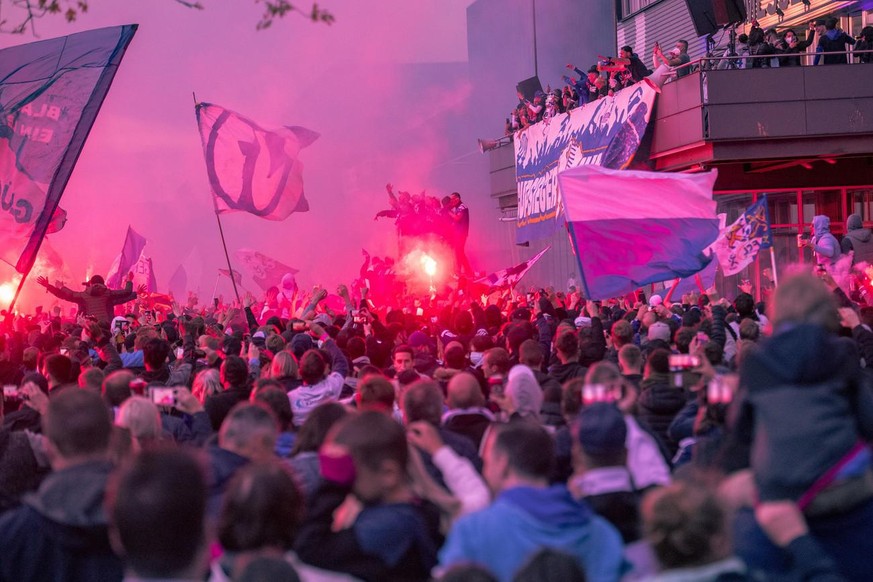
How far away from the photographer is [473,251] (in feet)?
143

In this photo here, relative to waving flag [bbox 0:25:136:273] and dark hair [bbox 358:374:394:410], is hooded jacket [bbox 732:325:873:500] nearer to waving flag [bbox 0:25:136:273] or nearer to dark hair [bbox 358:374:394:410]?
dark hair [bbox 358:374:394:410]

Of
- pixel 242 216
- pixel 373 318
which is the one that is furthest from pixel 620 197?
pixel 242 216

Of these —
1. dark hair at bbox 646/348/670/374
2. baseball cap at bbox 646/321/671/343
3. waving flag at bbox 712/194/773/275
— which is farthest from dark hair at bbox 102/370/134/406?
waving flag at bbox 712/194/773/275

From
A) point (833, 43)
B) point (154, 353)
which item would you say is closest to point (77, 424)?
point (154, 353)

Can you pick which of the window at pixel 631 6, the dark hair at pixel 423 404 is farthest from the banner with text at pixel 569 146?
the dark hair at pixel 423 404

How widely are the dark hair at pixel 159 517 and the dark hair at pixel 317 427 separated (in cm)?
199

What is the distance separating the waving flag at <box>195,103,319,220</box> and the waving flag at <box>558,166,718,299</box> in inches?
299

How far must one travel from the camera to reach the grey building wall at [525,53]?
36312 mm

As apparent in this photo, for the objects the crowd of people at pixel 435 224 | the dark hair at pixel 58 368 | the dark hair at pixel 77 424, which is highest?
the crowd of people at pixel 435 224

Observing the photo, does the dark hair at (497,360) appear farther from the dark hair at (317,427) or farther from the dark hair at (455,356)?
the dark hair at (317,427)

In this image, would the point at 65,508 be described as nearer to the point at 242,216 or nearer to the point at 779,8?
the point at 779,8

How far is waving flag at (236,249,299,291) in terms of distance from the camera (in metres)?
28.4

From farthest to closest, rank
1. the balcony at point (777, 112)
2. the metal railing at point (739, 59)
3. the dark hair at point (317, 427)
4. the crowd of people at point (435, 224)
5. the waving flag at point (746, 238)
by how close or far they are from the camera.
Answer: the crowd of people at point (435, 224) < the balcony at point (777, 112) < the metal railing at point (739, 59) < the waving flag at point (746, 238) < the dark hair at point (317, 427)

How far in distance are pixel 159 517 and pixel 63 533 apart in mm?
1232
